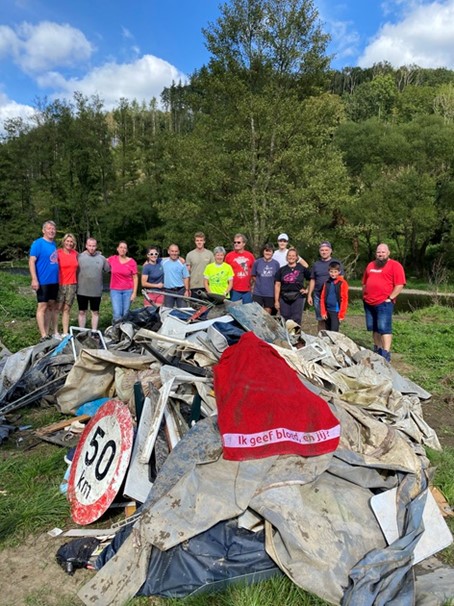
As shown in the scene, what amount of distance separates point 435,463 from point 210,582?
8.12 ft

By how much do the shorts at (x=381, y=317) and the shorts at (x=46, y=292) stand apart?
470 centimetres

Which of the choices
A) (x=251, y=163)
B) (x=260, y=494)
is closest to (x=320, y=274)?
(x=260, y=494)

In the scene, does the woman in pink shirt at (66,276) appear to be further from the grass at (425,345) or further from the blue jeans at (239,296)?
the grass at (425,345)

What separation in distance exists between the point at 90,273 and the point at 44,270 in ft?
2.20

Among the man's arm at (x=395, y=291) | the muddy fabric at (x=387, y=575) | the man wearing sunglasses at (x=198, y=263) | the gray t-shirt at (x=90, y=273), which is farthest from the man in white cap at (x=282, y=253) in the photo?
the muddy fabric at (x=387, y=575)

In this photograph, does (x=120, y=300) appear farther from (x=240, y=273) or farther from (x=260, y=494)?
(x=260, y=494)

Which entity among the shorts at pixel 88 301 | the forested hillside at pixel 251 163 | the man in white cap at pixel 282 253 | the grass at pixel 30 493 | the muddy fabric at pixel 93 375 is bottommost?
the grass at pixel 30 493

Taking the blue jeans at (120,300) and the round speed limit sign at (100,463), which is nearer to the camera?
the round speed limit sign at (100,463)

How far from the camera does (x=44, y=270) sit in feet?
22.0

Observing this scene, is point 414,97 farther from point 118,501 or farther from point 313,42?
point 118,501

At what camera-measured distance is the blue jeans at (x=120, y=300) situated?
7.21 metres

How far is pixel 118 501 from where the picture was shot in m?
3.22

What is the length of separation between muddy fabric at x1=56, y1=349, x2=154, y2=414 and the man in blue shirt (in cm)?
210

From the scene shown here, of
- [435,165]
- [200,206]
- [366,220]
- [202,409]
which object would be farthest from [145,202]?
[202,409]
